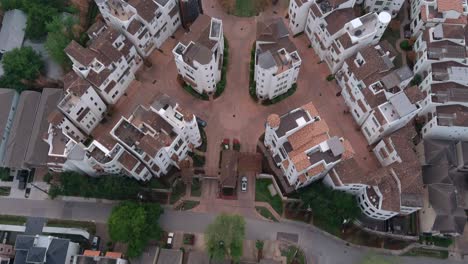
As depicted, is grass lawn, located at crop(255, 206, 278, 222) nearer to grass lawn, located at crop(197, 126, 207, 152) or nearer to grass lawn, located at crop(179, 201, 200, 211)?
grass lawn, located at crop(179, 201, 200, 211)

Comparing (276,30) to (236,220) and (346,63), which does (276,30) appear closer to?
(346,63)

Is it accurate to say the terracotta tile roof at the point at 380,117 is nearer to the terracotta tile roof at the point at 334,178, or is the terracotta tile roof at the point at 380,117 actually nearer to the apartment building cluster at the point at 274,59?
the terracotta tile roof at the point at 334,178

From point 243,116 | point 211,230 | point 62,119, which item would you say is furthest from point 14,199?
point 243,116

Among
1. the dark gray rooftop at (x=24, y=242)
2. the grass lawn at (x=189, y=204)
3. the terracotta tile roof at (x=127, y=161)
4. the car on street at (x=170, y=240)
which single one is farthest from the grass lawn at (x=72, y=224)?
the grass lawn at (x=189, y=204)

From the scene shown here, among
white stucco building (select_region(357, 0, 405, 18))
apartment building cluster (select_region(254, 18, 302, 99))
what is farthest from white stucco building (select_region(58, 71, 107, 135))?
white stucco building (select_region(357, 0, 405, 18))

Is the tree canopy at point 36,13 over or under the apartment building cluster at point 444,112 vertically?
over
